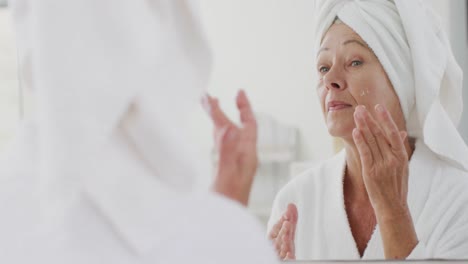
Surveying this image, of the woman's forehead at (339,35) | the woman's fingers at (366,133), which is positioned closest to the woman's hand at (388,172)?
the woman's fingers at (366,133)

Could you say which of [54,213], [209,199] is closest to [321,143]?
[209,199]

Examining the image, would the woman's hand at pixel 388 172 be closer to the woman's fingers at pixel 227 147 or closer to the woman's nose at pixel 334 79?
the woman's nose at pixel 334 79

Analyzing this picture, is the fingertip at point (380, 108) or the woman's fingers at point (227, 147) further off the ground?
the woman's fingers at point (227, 147)

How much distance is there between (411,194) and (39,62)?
2.44 feet

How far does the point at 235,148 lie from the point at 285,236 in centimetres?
18

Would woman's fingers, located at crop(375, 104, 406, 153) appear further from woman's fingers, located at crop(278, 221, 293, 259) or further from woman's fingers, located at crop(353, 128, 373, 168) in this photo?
woman's fingers, located at crop(278, 221, 293, 259)

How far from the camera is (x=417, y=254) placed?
1226 mm

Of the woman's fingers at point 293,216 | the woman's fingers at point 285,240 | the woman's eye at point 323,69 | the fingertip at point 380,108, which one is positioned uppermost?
the woman's eye at point 323,69

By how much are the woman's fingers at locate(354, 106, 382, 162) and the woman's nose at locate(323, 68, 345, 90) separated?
53 millimetres

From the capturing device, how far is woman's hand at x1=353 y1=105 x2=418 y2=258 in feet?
3.98

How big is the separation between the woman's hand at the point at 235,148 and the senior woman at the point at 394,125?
151mm

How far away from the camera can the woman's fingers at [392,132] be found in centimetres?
121

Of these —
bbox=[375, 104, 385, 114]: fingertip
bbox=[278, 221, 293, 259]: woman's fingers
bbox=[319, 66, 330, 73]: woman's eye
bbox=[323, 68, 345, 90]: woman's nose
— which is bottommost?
bbox=[278, 221, 293, 259]: woman's fingers

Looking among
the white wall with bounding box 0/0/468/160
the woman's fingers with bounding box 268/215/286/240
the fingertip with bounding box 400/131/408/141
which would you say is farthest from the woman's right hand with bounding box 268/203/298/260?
the fingertip with bounding box 400/131/408/141
